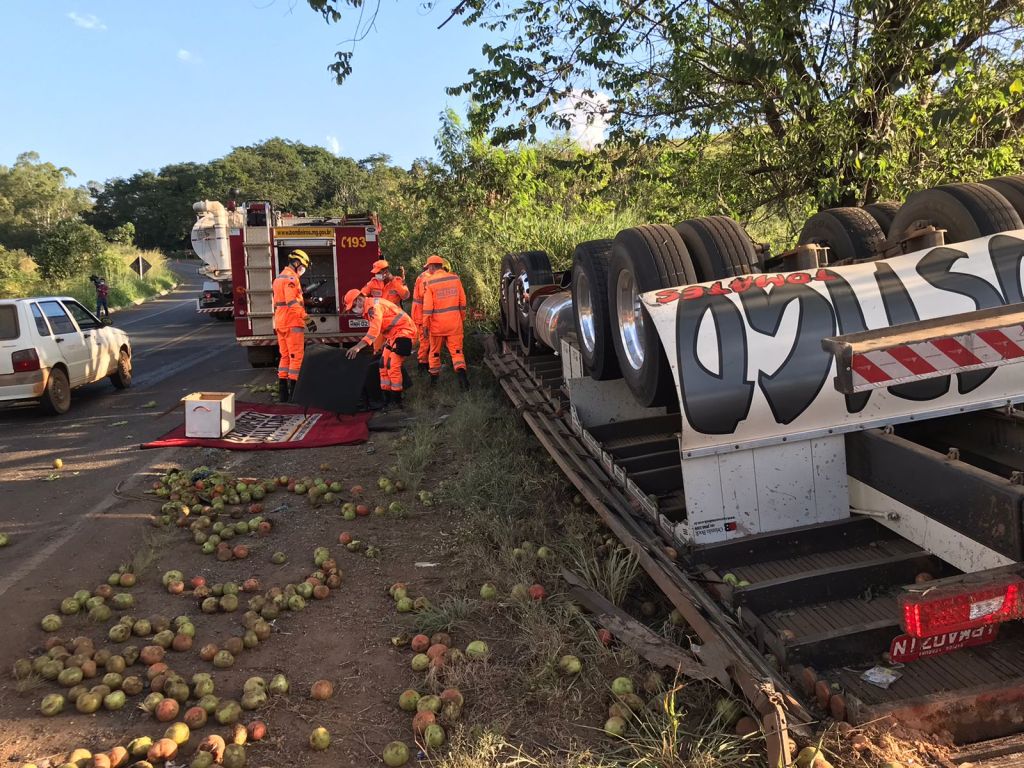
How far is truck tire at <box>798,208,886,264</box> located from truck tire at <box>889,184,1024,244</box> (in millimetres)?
452

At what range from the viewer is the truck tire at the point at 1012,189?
479 cm

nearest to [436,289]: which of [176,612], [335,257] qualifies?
[335,257]

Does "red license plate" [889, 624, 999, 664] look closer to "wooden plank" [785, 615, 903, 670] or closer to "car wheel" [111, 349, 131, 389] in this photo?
"wooden plank" [785, 615, 903, 670]

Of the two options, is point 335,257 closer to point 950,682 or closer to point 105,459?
point 105,459

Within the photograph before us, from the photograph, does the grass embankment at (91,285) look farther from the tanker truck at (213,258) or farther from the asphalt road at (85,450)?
the asphalt road at (85,450)

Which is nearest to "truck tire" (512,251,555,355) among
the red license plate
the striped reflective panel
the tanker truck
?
the striped reflective panel

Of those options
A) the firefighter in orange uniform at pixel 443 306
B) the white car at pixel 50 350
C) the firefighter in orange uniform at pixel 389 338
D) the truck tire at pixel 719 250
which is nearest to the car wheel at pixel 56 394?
the white car at pixel 50 350

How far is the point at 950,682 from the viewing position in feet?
9.36

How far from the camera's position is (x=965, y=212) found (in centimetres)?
457

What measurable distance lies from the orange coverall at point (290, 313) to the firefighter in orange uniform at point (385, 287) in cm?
104

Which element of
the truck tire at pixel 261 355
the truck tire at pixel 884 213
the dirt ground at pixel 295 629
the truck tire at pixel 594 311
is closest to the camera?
the dirt ground at pixel 295 629

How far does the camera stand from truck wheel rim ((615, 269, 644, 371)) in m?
5.11

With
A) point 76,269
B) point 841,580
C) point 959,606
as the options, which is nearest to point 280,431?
point 841,580

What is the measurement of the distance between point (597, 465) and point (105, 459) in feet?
19.1
